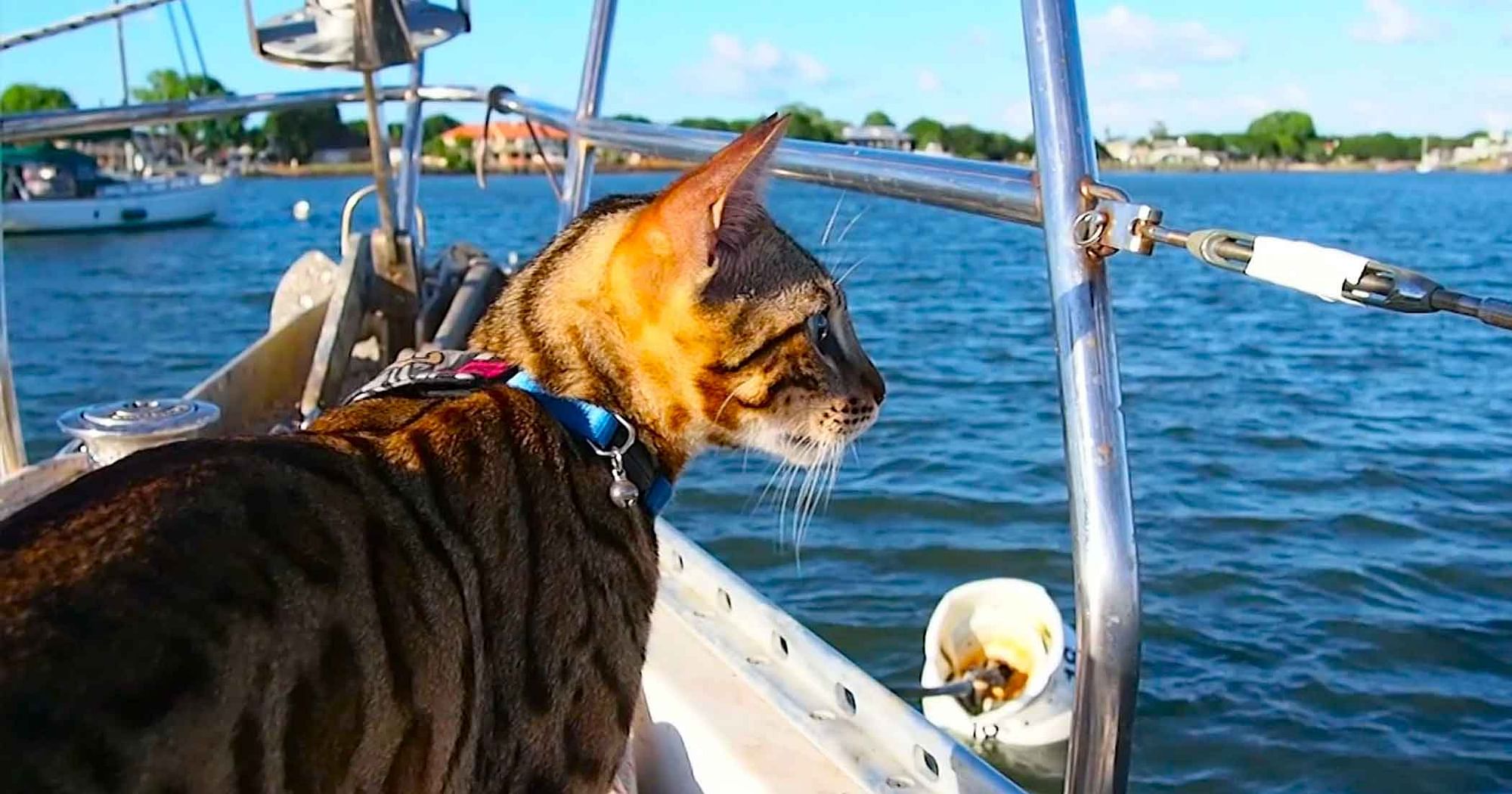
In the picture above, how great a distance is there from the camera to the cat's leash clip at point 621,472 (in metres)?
1.81

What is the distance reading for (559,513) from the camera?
1.77m

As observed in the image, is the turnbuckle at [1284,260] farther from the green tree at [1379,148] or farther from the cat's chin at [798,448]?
the green tree at [1379,148]

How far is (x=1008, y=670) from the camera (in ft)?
12.1

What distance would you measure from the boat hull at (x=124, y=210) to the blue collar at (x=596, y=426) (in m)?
30.9

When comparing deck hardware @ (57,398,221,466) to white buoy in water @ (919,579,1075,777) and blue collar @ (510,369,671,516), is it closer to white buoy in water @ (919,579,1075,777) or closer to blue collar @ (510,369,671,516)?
blue collar @ (510,369,671,516)

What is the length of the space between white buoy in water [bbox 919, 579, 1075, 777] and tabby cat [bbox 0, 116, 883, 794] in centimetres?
144

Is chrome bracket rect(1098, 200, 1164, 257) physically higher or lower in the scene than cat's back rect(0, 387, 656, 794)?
higher

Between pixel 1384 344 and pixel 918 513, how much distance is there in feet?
21.4

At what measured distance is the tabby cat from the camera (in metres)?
1.11

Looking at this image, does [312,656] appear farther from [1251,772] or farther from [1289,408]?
[1289,408]

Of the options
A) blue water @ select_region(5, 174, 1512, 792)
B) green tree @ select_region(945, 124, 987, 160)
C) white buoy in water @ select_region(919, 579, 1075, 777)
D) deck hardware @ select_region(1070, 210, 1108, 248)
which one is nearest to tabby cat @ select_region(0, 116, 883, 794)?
deck hardware @ select_region(1070, 210, 1108, 248)

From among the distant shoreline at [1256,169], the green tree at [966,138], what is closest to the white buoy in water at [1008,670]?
the green tree at [966,138]

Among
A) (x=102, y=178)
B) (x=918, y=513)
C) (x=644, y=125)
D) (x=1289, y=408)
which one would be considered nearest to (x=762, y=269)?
(x=644, y=125)

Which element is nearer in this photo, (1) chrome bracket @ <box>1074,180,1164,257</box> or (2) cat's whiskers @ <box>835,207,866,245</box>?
(1) chrome bracket @ <box>1074,180,1164,257</box>
